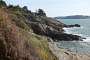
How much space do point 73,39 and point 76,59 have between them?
49386 millimetres

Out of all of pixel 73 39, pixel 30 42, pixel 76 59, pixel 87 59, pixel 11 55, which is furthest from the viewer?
pixel 73 39

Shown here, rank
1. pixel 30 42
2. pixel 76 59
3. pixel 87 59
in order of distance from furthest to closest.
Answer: pixel 87 59, pixel 76 59, pixel 30 42

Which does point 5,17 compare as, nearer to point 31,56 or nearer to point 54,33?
point 31,56

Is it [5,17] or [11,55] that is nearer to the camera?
[11,55]

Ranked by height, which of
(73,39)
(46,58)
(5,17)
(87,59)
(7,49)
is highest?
(5,17)

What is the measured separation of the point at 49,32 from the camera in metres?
61.8

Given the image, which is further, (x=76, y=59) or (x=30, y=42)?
(x=76, y=59)

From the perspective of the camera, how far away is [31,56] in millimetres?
6520

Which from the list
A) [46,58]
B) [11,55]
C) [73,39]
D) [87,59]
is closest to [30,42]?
[46,58]

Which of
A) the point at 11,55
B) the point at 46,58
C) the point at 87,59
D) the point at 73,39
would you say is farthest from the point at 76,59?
A: the point at 73,39

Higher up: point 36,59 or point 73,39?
point 36,59

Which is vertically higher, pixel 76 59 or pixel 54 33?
pixel 76 59

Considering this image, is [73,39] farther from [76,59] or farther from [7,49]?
Result: [7,49]

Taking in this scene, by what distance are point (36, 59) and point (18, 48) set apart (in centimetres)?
57
